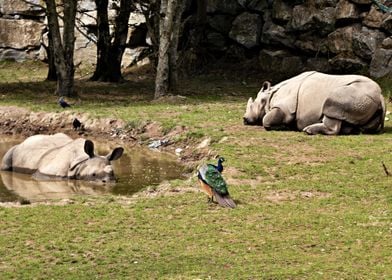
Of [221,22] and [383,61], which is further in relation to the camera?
[221,22]

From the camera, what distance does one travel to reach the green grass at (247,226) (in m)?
7.53

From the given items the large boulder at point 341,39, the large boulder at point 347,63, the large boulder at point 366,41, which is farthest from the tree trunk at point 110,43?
the large boulder at point 366,41

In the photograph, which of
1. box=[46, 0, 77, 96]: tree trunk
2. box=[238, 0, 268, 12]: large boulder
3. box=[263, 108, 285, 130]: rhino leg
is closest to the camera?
box=[263, 108, 285, 130]: rhino leg

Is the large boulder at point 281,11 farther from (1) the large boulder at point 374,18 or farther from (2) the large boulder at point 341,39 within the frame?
(1) the large boulder at point 374,18

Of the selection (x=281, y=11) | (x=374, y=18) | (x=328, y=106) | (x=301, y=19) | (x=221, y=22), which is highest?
(x=374, y=18)

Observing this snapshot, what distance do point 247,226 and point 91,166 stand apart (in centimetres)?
445

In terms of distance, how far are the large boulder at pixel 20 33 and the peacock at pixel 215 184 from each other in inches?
769

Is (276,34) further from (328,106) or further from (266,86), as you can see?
(328,106)

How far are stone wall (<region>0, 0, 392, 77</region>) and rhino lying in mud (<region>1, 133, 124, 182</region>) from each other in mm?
6990

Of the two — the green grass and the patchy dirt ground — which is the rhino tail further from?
the patchy dirt ground

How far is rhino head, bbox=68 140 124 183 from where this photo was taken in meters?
12.5

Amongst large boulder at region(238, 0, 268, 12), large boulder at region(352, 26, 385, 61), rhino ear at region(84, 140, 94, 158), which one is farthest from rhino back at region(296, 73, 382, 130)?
large boulder at region(238, 0, 268, 12)

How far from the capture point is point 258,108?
605 inches

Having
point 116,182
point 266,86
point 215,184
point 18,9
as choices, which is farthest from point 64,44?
point 215,184
